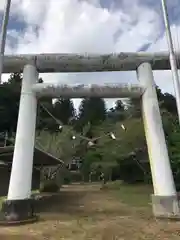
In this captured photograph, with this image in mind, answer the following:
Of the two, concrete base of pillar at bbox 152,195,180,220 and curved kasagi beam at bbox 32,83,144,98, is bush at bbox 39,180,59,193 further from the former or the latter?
concrete base of pillar at bbox 152,195,180,220

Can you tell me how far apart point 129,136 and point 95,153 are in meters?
5.41

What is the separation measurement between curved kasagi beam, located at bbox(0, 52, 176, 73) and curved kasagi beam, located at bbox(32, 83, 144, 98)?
3.00ft

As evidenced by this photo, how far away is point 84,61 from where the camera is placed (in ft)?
37.4

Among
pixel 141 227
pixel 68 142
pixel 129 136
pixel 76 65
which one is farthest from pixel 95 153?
pixel 141 227

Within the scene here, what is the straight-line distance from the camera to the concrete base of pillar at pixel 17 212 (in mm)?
9164

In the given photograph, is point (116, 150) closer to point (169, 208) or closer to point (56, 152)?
point (56, 152)

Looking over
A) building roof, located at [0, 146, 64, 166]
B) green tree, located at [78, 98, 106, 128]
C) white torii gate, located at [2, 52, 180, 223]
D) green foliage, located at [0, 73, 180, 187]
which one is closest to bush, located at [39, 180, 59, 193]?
green foliage, located at [0, 73, 180, 187]

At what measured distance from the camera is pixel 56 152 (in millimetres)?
25750

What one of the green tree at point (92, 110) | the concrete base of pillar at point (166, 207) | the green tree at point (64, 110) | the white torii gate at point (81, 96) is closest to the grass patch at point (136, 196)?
the concrete base of pillar at point (166, 207)

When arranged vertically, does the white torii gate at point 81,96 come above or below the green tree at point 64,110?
below

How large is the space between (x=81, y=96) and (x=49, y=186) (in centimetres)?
1422

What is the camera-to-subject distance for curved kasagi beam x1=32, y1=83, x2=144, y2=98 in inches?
431

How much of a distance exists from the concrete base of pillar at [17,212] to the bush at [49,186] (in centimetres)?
1420

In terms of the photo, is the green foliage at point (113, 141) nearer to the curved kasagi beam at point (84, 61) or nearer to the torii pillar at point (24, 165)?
the curved kasagi beam at point (84, 61)
